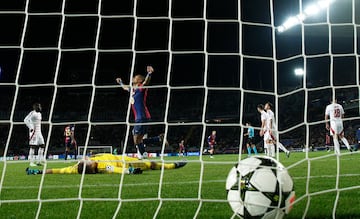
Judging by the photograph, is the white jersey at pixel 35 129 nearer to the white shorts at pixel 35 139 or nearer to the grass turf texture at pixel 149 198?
the white shorts at pixel 35 139

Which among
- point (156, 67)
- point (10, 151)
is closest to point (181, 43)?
point (156, 67)

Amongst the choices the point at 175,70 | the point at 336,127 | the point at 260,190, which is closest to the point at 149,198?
the point at 260,190

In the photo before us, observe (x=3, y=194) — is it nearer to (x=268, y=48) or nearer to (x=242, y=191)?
(x=242, y=191)

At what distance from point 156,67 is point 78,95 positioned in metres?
3.92

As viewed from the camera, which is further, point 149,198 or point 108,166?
point 108,166

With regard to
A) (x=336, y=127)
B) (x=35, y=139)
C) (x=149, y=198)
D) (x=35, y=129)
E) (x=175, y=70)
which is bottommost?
(x=149, y=198)

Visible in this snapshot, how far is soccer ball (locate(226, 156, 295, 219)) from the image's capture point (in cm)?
251

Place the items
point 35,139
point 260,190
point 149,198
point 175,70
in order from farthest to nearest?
1. point 175,70
2. point 35,139
3. point 149,198
4. point 260,190

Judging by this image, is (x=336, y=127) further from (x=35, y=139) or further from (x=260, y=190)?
(x=260, y=190)

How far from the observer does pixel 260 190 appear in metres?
2.55

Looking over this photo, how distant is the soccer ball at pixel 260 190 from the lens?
8.25 ft

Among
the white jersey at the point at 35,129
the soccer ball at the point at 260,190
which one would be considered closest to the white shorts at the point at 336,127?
the white jersey at the point at 35,129

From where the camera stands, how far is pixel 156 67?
21469 mm

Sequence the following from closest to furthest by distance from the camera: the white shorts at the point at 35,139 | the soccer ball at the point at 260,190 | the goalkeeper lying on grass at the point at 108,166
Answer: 1. the soccer ball at the point at 260,190
2. the goalkeeper lying on grass at the point at 108,166
3. the white shorts at the point at 35,139
